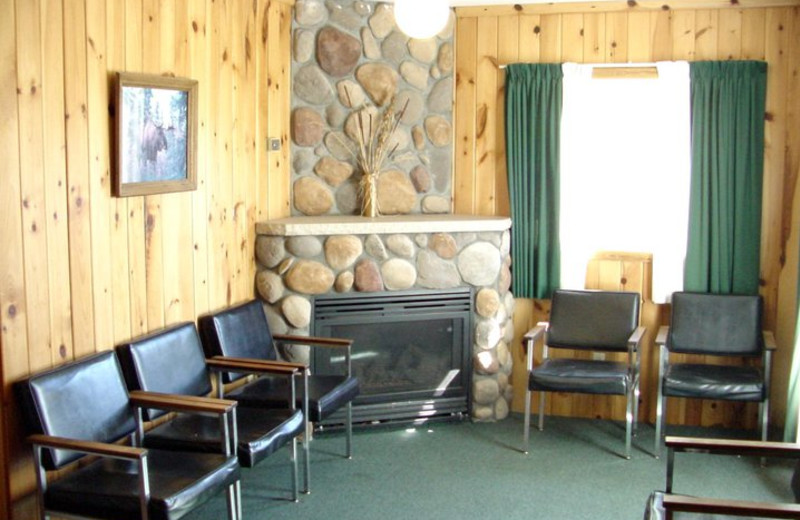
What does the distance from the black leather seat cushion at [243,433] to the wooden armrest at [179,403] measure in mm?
210

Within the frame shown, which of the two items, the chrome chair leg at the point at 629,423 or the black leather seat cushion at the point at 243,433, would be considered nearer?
the black leather seat cushion at the point at 243,433

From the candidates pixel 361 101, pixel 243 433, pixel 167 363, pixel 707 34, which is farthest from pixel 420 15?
pixel 243 433

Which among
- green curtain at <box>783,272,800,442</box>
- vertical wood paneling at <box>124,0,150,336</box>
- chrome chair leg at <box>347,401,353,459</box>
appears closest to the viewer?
vertical wood paneling at <box>124,0,150,336</box>

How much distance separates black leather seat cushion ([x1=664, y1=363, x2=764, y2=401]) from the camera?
4422 millimetres

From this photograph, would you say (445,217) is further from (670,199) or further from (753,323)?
(753,323)

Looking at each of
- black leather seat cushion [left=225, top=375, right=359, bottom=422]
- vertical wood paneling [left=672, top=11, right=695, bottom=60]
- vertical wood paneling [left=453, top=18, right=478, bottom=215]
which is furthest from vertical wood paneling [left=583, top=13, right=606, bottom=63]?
black leather seat cushion [left=225, top=375, right=359, bottom=422]

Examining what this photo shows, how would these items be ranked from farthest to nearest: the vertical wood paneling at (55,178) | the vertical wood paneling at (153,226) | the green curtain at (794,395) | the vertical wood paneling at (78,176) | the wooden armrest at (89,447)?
the green curtain at (794,395)
the vertical wood paneling at (153,226)
the vertical wood paneling at (78,176)
the vertical wood paneling at (55,178)
the wooden armrest at (89,447)

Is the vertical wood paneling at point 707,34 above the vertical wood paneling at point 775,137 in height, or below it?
above

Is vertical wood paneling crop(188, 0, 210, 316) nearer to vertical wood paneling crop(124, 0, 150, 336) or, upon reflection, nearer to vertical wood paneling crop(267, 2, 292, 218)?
vertical wood paneling crop(124, 0, 150, 336)

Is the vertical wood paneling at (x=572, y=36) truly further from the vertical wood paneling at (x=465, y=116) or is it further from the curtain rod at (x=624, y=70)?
the vertical wood paneling at (x=465, y=116)

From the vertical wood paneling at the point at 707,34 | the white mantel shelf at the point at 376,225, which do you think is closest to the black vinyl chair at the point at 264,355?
the white mantel shelf at the point at 376,225

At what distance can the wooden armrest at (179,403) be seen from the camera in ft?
10.6

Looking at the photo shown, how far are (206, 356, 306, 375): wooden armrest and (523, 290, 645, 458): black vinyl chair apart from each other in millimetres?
1314

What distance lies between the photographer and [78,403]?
310 cm
